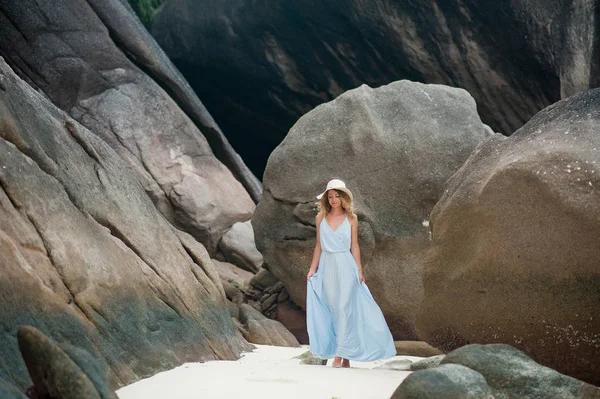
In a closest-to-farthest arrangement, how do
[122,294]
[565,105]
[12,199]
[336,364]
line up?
[12,199]
[565,105]
[122,294]
[336,364]

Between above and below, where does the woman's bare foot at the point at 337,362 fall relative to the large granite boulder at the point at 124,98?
below

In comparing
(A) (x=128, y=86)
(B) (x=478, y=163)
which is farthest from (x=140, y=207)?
(A) (x=128, y=86)

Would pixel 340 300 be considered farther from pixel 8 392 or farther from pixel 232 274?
pixel 232 274

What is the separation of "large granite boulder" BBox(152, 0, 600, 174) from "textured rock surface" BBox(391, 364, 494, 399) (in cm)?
605

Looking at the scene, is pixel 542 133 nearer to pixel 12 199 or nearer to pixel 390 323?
pixel 12 199

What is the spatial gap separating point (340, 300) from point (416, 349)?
1598 mm

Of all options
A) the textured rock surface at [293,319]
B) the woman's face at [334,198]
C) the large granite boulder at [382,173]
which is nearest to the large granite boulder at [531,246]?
the woman's face at [334,198]

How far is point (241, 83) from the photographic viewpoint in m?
18.0

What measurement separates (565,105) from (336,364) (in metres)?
3.15

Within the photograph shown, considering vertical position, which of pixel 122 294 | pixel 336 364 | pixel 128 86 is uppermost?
pixel 128 86

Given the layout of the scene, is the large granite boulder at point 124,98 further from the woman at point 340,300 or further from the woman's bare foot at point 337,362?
the woman's bare foot at point 337,362

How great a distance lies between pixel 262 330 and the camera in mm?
9789

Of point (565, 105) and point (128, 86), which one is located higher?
point (128, 86)

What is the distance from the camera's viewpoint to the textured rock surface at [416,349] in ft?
28.2
